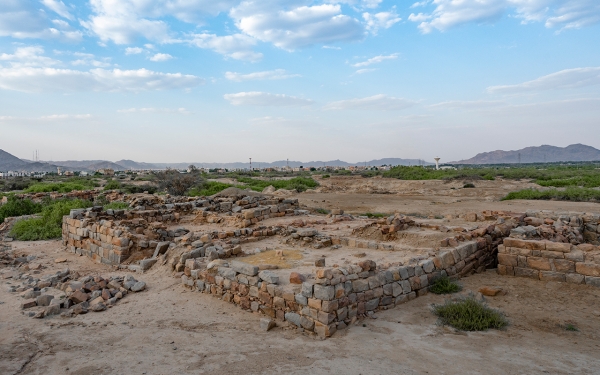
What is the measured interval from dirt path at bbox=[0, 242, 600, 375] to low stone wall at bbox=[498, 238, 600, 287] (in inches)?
15.3

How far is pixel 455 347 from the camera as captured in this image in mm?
4949

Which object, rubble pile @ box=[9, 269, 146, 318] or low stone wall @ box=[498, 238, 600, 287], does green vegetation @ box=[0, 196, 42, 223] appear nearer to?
rubble pile @ box=[9, 269, 146, 318]

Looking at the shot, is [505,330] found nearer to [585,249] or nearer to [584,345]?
[584,345]

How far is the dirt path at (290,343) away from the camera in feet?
14.9

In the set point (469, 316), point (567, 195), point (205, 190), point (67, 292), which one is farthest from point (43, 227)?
point (567, 195)

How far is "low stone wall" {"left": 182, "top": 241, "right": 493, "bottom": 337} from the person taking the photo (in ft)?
18.1

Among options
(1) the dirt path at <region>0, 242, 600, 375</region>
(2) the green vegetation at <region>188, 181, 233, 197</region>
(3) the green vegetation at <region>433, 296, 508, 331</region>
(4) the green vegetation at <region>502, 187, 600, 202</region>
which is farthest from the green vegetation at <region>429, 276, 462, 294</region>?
(2) the green vegetation at <region>188, 181, 233, 197</region>

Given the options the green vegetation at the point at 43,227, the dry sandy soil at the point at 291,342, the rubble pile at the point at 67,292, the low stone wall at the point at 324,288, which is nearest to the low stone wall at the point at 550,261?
the dry sandy soil at the point at 291,342

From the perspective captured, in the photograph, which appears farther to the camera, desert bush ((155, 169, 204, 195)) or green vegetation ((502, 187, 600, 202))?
desert bush ((155, 169, 204, 195))

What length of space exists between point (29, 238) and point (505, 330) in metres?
15.0

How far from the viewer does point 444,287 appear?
706 cm

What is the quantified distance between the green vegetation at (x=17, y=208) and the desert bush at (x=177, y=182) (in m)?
9.25

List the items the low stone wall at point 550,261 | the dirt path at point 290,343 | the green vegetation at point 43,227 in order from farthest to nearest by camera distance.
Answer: the green vegetation at point 43,227 → the low stone wall at point 550,261 → the dirt path at point 290,343

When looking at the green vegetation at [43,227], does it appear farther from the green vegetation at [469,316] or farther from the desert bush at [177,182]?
the green vegetation at [469,316]
